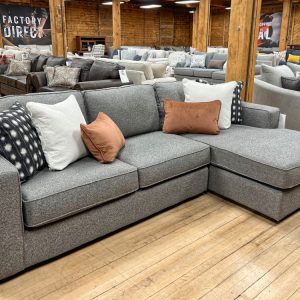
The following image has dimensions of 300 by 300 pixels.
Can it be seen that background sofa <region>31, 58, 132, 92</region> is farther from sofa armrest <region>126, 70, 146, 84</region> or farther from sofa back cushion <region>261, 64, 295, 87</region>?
sofa back cushion <region>261, 64, 295, 87</region>

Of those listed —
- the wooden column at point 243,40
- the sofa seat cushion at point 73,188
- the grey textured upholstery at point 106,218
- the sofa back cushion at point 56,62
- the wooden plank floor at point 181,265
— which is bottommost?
the wooden plank floor at point 181,265

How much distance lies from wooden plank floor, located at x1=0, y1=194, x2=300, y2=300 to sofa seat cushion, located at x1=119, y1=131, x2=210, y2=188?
360 mm

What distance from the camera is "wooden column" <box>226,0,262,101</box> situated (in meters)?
3.58

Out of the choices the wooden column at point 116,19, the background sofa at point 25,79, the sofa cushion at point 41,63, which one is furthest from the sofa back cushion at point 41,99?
the wooden column at point 116,19

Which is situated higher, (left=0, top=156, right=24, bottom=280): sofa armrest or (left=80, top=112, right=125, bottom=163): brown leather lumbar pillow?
(left=80, top=112, right=125, bottom=163): brown leather lumbar pillow

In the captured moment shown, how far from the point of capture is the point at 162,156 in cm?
243

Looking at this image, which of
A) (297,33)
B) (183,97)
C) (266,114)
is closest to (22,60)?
(183,97)

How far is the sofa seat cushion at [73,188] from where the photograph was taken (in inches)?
71.6

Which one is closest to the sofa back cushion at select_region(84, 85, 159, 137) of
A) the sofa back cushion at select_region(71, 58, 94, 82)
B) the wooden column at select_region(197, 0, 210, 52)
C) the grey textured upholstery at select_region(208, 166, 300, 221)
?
the grey textured upholstery at select_region(208, 166, 300, 221)

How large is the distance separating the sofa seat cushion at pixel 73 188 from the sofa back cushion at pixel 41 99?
→ 0.52 m

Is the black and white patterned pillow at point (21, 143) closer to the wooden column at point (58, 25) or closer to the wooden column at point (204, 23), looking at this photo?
the wooden column at point (58, 25)

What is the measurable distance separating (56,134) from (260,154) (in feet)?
4.63

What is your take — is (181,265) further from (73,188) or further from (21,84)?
(21,84)

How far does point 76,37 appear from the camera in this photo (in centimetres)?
1402
